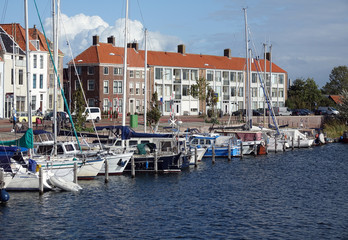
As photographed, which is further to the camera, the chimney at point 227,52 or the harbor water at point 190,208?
the chimney at point 227,52

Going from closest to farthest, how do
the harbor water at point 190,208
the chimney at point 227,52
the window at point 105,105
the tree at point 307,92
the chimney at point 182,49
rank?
the harbor water at point 190,208 < the window at point 105,105 < the chimney at point 182,49 < the chimney at point 227,52 < the tree at point 307,92

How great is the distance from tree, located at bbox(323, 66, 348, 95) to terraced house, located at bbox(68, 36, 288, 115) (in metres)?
46.9

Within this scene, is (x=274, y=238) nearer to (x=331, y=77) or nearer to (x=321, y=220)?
(x=321, y=220)

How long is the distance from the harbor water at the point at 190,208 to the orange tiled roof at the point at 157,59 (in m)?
51.4

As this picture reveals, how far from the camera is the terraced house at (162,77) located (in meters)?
104

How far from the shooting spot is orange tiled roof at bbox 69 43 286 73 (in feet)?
343

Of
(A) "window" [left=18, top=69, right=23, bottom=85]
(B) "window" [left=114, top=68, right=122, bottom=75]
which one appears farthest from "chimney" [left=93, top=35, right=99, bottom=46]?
(A) "window" [left=18, top=69, right=23, bottom=85]

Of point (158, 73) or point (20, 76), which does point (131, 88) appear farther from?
point (20, 76)

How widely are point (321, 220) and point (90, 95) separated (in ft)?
253

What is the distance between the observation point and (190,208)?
33875 millimetres

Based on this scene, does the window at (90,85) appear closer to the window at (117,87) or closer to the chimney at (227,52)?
the window at (117,87)

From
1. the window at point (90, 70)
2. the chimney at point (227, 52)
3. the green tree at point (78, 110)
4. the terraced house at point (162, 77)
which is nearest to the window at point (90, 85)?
the terraced house at point (162, 77)

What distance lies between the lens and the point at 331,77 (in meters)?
182

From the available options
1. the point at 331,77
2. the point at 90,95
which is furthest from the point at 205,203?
the point at 331,77
